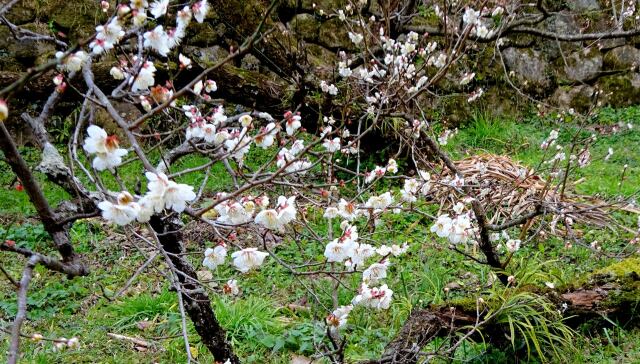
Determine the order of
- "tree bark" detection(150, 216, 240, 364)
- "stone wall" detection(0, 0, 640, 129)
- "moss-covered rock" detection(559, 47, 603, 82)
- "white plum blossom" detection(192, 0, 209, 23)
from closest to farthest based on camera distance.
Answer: "white plum blossom" detection(192, 0, 209, 23), "tree bark" detection(150, 216, 240, 364), "stone wall" detection(0, 0, 640, 129), "moss-covered rock" detection(559, 47, 603, 82)

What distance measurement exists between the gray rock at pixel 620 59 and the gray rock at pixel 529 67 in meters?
0.84

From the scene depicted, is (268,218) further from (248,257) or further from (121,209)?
(121,209)

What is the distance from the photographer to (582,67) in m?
7.06

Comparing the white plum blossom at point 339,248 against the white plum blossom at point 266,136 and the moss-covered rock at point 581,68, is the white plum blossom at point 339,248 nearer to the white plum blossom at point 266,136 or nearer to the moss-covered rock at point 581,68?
the white plum blossom at point 266,136

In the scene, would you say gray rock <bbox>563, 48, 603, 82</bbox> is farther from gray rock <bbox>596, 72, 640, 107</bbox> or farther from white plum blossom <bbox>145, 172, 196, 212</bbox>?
white plum blossom <bbox>145, 172, 196, 212</bbox>

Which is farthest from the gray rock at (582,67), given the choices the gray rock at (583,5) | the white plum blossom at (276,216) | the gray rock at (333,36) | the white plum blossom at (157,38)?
the white plum blossom at (157,38)

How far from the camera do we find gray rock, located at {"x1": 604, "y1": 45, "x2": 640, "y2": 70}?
7.09 m

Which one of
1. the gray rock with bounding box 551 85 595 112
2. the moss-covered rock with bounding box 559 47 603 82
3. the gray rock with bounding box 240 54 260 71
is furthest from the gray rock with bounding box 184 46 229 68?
the moss-covered rock with bounding box 559 47 603 82

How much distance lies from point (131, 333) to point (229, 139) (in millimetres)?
1451

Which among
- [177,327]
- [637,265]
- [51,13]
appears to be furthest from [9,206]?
[637,265]

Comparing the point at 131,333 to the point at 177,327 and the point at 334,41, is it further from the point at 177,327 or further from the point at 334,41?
the point at 334,41

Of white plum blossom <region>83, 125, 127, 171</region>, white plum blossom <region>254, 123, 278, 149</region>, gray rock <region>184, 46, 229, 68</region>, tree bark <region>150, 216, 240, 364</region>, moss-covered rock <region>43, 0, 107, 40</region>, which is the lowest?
tree bark <region>150, 216, 240, 364</region>

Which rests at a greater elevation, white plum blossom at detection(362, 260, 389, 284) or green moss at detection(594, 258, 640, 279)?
white plum blossom at detection(362, 260, 389, 284)

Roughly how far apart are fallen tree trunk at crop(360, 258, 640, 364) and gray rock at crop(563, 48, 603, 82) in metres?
5.19
